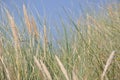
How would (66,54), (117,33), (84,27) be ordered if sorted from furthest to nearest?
(84,27) → (117,33) → (66,54)

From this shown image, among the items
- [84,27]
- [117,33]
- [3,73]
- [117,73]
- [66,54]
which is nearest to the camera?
[3,73]

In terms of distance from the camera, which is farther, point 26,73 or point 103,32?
point 103,32

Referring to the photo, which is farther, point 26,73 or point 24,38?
point 24,38

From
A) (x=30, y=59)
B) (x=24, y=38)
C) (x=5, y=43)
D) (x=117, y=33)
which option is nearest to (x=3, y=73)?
(x=30, y=59)

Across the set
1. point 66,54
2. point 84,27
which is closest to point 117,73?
point 66,54

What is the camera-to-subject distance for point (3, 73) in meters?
1.75

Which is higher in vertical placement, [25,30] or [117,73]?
[25,30]

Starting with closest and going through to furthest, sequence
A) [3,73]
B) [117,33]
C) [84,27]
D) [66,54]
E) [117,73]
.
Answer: [3,73]
[117,73]
[66,54]
[117,33]
[84,27]

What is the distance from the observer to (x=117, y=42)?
2330 mm

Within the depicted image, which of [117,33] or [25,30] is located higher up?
[25,30]

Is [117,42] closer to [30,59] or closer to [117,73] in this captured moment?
[117,73]

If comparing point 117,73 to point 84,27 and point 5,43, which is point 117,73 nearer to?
point 5,43

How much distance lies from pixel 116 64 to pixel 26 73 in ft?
1.81

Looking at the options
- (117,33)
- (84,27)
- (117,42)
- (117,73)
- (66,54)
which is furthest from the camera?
(84,27)
